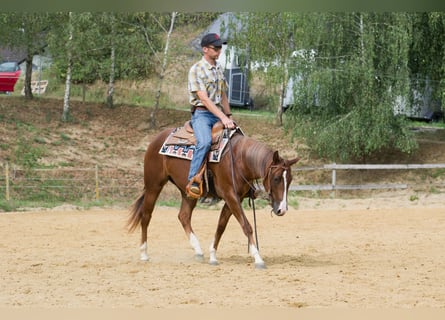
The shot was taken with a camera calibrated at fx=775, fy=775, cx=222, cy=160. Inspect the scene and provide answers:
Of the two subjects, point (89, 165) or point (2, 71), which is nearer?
point (89, 165)

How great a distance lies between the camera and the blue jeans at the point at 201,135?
7.86m

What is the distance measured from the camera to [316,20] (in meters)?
22.8

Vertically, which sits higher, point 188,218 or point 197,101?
point 197,101

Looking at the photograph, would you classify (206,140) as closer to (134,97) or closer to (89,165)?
(89,165)

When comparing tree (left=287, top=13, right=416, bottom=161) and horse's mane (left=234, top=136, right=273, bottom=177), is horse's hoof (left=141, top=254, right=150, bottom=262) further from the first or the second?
tree (left=287, top=13, right=416, bottom=161)

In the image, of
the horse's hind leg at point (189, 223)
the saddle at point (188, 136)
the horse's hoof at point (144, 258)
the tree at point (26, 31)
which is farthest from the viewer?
the tree at point (26, 31)

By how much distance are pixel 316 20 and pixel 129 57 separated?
8.57 metres

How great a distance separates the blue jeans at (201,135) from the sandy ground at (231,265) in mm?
1042

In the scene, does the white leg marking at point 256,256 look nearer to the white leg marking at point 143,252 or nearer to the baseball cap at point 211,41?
the white leg marking at point 143,252

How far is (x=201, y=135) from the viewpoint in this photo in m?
7.89

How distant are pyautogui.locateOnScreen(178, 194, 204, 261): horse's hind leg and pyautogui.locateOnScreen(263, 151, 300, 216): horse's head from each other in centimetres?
132

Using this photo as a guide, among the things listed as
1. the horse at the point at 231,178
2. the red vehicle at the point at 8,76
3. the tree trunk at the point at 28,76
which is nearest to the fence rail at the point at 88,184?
the tree trunk at the point at 28,76

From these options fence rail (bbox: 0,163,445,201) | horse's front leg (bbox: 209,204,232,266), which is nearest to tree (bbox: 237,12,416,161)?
fence rail (bbox: 0,163,445,201)

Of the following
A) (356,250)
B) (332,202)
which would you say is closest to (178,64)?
(332,202)
